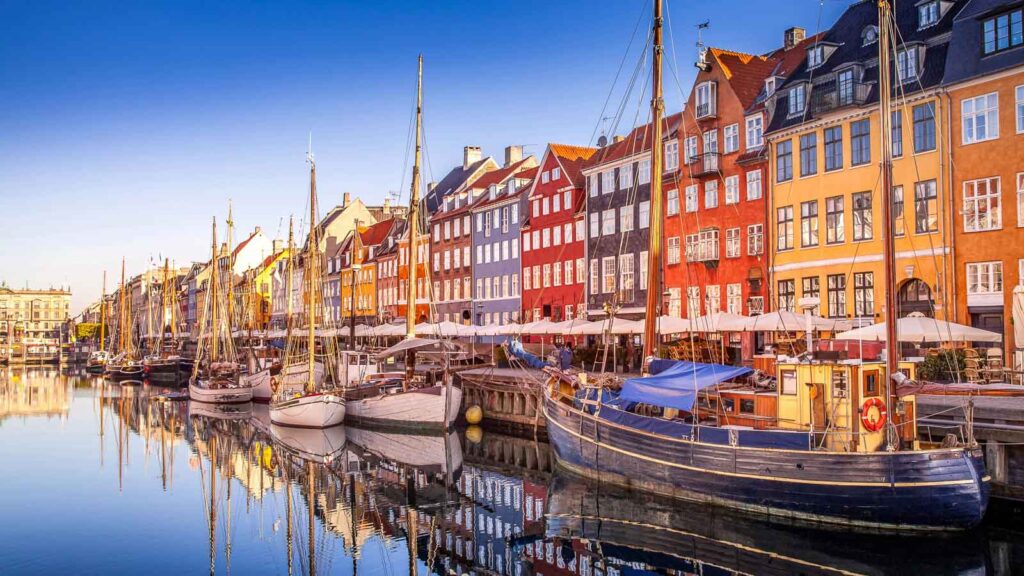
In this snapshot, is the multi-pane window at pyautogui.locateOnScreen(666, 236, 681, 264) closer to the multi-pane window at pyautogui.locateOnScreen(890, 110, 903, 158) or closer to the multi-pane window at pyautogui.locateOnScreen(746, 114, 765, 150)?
the multi-pane window at pyautogui.locateOnScreen(746, 114, 765, 150)

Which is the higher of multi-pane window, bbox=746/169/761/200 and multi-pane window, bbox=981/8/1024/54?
multi-pane window, bbox=981/8/1024/54

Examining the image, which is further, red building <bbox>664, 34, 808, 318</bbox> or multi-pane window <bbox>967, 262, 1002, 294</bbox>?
red building <bbox>664, 34, 808, 318</bbox>

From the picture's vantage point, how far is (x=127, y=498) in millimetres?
27562

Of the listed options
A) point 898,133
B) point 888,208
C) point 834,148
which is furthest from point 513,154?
point 888,208

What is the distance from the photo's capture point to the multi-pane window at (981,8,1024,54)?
30.7m

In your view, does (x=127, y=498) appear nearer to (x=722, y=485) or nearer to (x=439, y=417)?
(x=439, y=417)

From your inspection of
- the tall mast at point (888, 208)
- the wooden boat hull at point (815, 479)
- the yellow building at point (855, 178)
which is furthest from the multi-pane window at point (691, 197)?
the tall mast at point (888, 208)

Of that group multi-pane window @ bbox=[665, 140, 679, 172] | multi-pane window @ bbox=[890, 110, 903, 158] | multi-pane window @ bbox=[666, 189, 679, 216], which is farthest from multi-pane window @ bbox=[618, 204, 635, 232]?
multi-pane window @ bbox=[890, 110, 903, 158]

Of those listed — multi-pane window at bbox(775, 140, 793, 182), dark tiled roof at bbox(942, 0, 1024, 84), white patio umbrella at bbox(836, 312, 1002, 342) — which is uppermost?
dark tiled roof at bbox(942, 0, 1024, 84)

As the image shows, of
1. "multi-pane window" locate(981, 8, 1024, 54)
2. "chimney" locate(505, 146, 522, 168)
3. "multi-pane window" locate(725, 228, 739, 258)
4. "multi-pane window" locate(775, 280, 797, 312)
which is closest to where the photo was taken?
"multi-pane window" locate(981, 8, 1024, 54)

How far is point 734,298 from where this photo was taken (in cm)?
4353

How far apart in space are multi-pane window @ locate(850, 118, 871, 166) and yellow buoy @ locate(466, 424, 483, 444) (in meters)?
18.9

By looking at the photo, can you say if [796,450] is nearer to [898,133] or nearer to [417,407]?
[898,133]

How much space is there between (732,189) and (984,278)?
47.0ft
